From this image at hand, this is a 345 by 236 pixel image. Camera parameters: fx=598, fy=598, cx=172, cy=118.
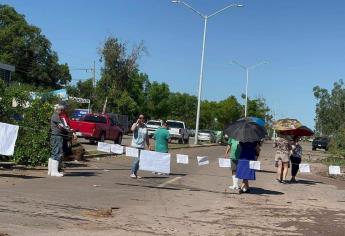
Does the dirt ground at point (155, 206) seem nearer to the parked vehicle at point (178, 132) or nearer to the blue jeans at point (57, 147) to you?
the blue jeans at point (57, 147)

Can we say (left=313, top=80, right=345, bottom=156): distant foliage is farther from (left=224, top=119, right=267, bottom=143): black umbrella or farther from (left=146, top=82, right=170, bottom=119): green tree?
(left=224, top=119, right=267, bottom=143): black umbrella

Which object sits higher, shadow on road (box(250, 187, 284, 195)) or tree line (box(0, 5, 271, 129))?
tree line (box(0, 5, 271, 129))

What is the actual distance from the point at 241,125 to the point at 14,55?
7383cm

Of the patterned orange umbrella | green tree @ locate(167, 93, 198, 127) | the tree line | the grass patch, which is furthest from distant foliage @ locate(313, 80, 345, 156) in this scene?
the patterned orange umbrella

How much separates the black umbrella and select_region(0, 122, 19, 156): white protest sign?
563cm

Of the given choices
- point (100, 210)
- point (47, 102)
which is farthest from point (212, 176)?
point (100, 210)

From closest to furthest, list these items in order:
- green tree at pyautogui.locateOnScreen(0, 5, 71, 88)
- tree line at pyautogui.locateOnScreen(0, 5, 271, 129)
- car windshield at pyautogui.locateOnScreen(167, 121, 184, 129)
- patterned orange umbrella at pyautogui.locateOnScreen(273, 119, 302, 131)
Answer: patterned orange umbrella at pyautogui.locateOnScreen(273, 119, 302, 131) → car windshield at pyautogui.locateOnScreen(167, 121, 184, 129) → tree line at pyautogui.locateOnScreen(0, 5, 271, 129) → green tree at pyautogui.locateOnScreen(0, 5, 71, 88)

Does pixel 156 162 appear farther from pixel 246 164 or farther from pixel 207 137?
pixel 207 137

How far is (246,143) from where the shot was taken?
1552cm

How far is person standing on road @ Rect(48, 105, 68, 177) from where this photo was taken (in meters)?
16.0

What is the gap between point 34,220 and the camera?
30.2ft

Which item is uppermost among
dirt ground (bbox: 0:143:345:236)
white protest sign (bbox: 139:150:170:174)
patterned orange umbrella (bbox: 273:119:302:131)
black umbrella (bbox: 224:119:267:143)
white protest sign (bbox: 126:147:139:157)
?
patterned orange umbrella (bbox: 273:119:302:131)

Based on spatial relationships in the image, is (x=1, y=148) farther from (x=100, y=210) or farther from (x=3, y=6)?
(x=3, y=6)

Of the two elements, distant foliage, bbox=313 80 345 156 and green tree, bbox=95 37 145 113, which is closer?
green tree, bbox=95 37 145 113
